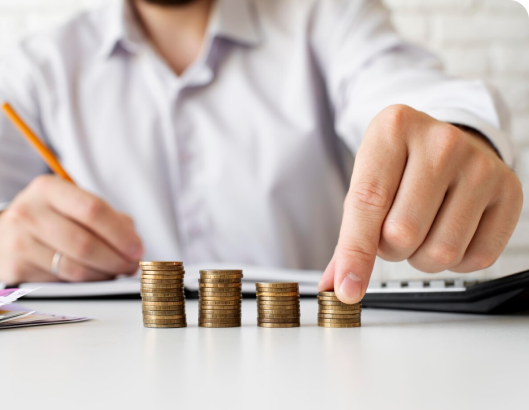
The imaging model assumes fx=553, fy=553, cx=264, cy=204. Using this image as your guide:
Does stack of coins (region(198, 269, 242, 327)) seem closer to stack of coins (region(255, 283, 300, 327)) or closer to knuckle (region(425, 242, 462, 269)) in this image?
stack of coins (region(255, 283, 300, 327))

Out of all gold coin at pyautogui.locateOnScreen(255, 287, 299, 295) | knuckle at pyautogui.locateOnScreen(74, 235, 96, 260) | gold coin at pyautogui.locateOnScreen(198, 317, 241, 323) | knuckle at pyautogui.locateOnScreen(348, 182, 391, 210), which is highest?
knuckle at pyautogui.locateOnScreen(348, 182, 391, 210)

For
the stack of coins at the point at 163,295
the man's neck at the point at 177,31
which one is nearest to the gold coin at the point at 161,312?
the stack of coins at the point at 163,295

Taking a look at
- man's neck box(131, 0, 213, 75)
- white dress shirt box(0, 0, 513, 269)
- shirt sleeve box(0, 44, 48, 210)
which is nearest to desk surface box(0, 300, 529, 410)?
white dress shirt box(0, 0, 513, 269)

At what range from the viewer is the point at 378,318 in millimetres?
664

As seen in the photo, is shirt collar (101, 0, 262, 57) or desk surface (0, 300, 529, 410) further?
shirt collar (101, 0, 262, 57)

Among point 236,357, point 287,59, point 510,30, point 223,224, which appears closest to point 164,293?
point 236,357

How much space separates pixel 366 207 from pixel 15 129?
1.32 metres

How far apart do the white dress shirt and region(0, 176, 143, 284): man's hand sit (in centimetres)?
46

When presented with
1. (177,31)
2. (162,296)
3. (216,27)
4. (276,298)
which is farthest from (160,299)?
A: (177,31)

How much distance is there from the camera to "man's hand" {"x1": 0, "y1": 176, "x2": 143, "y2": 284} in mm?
1016

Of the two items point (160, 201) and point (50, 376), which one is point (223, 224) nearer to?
point (160, 201)

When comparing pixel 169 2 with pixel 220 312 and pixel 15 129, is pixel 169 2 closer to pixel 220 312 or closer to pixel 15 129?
pixel 15 129

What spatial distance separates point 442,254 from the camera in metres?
0.60

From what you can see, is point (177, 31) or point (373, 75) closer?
point (373, 75)
